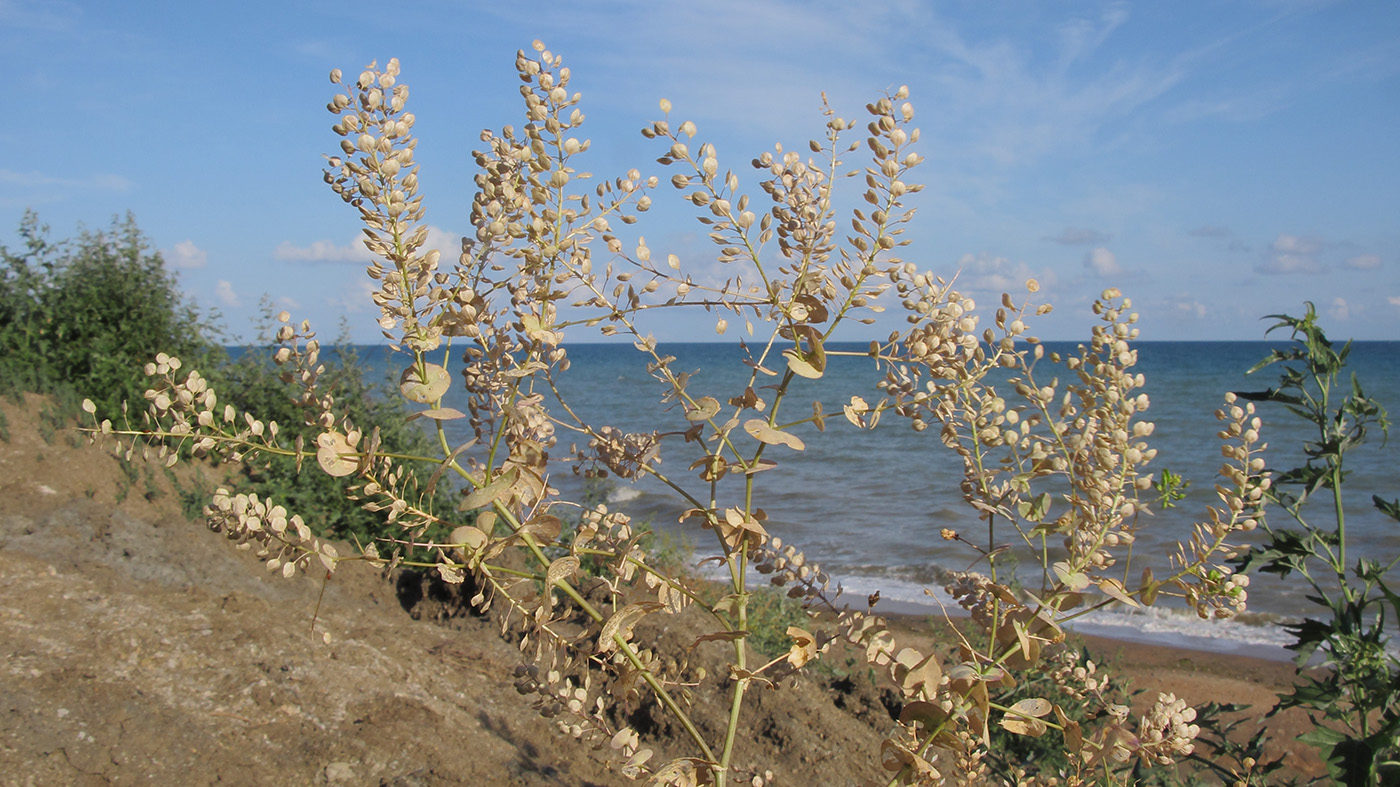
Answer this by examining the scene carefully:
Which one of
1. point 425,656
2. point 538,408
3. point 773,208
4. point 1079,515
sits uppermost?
point 773,208

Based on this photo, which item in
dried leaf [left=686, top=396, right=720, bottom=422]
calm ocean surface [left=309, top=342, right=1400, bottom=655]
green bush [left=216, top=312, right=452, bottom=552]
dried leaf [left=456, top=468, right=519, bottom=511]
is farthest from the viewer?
calm ocean surface [left=309, top=342, right=1400, bottom=655]

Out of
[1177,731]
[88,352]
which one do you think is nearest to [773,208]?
[1177,731]

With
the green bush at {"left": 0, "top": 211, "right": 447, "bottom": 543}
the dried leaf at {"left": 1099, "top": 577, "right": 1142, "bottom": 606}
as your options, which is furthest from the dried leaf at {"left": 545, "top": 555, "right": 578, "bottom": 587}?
the green bush at {"left": 0, "top": 211, "right": 447, "bottom": 543}

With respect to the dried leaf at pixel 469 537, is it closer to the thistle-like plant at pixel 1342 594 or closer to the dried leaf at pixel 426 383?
the dried leaf at pixel 426 383

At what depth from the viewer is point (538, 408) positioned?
1435 millimetres

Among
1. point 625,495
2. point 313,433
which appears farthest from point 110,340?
Answer: point 625,495

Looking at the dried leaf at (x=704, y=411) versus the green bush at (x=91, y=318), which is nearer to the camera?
the dried leaf at (x=704, y=411)

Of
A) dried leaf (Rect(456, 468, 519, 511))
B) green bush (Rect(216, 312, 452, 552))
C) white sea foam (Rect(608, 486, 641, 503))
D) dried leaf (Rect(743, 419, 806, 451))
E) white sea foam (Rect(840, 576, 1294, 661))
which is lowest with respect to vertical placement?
white sea foam (Rect(840, 576, 1294, 661))

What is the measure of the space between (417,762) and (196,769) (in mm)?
668

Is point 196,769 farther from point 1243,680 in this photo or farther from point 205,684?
point 1243,680

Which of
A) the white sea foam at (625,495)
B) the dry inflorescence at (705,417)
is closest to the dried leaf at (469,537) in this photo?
the dry inflorescence at (705,417)

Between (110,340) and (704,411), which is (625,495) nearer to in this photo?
(110,340)

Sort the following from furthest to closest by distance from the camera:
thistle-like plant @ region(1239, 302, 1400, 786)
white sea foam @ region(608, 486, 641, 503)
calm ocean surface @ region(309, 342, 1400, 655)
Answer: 1. white sea foam @ region(608, 486, 641, 503)
2. calm ocean surface @ region(309, 342, 1400, 655)
3. thistle-like plant @ region(1239, 302, 1400, 786)

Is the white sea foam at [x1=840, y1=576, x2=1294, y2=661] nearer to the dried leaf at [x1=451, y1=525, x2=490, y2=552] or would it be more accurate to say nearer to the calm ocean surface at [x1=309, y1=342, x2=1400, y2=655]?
the calm ocean surface at [x1=309, y1=342, x2=1400, y2=655]
